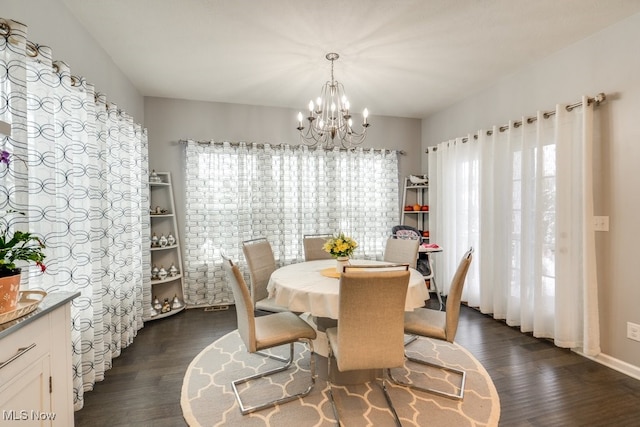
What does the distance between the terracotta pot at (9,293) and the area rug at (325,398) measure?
4.00ft

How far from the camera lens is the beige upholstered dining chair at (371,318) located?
66.8 inches

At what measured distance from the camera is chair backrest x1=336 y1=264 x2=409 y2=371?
1695 millimetres

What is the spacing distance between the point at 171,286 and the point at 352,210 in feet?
8.91

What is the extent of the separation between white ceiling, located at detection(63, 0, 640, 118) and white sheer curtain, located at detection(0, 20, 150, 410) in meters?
0.67

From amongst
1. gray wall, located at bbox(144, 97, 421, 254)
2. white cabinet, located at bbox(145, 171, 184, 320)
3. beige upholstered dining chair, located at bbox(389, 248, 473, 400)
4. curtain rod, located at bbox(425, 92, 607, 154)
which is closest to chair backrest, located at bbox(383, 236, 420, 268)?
beige upholstered dining chair, located at bbox(389, 248, 473, 400)

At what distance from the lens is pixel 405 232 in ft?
14.4

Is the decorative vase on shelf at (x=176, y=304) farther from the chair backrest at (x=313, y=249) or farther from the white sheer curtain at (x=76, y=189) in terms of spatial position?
the chair backrest at (x=313, y=249)

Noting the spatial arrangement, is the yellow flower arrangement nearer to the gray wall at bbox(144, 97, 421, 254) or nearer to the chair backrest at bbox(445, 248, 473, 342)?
the chair backrest at bbox(445, 248, 473, 342)

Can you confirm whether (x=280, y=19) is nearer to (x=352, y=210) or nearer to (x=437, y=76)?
(x=437, y=76)

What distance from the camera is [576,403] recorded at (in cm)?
207

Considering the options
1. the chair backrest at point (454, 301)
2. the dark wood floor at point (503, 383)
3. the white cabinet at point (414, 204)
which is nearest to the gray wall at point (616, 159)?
the dark wood floor at point (503, 383)

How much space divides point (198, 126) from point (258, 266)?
2.25 meters

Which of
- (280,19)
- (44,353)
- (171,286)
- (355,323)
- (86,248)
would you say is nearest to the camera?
(44,353)

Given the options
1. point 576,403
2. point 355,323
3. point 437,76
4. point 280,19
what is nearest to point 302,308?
point 355,323
